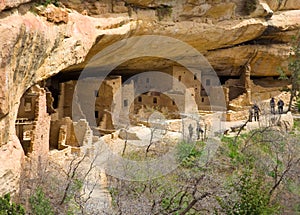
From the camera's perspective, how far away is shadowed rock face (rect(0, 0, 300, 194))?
8383 mm

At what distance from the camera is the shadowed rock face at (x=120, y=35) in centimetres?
838

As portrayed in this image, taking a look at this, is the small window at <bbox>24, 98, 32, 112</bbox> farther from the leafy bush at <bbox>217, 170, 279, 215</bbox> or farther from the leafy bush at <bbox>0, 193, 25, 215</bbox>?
the leafy bush at <bbox>217, 170, 279, 215</bbox>

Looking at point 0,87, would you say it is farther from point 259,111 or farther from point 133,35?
point 259,111

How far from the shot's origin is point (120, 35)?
13031 millimetres

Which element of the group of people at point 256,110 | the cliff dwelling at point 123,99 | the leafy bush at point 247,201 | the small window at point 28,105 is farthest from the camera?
the group of people at point 256,110

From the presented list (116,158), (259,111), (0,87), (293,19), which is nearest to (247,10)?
(293,19)

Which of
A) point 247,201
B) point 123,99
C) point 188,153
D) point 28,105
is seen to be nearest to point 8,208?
point 247,201

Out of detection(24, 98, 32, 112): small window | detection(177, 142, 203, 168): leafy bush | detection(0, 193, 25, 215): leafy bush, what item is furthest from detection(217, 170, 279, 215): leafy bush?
detection(24, 98, 32, 112): small window

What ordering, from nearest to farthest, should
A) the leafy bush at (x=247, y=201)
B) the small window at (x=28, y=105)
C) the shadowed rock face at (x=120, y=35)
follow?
the shadowed rock face at (x=120, y=35) < the leafy bush at (x=247, y=201) < the small window at (x=28, y=105)

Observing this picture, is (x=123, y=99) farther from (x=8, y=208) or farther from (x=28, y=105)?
(x=8, y=208)

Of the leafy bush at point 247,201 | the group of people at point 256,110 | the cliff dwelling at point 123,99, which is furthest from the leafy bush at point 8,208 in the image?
the group of people at point 256,110

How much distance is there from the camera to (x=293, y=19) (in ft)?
59.8

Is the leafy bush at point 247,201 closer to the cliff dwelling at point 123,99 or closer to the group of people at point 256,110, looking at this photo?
the cliff dwelling at point 123,99

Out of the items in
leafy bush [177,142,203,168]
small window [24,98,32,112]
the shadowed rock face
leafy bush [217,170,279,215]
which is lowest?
leafy bush [217,170,279,215]
